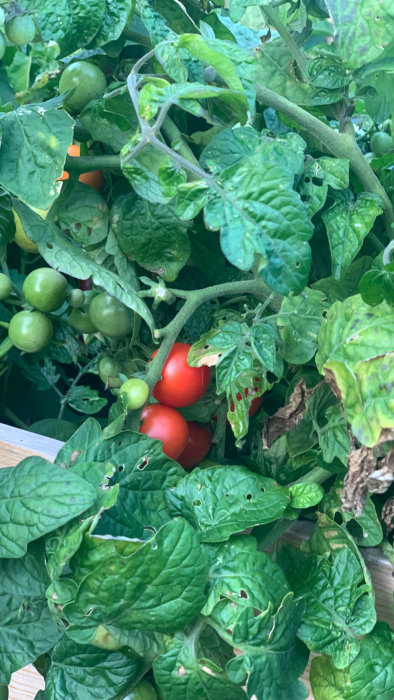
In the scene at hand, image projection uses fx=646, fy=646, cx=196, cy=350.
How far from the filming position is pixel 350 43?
52cm

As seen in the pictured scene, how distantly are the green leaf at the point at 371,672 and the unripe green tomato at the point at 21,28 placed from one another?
22.1 inches

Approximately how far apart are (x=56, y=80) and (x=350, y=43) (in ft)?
0.83

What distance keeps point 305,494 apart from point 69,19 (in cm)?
42

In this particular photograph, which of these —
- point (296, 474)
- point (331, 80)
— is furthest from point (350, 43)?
point (296, 474)

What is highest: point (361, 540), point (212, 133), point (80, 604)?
point (212, 133)

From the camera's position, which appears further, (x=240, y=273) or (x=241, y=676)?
(x=240, y=273)

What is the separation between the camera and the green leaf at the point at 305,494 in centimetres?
50

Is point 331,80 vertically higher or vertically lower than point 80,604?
higher

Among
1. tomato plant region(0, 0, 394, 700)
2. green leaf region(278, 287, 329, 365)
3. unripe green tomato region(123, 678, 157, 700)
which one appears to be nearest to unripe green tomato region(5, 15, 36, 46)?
tomato plant region(0, 0, 394, 700)

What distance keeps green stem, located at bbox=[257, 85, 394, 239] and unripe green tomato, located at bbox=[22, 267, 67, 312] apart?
245 mm

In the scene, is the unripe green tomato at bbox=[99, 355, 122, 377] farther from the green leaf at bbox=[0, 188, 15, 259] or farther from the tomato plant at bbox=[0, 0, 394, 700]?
the green leaf at bbox=[0, 188, 15, 259]

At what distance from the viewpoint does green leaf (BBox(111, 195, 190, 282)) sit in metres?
0.56

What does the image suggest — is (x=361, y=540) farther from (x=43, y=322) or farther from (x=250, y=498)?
(x=43, y=322)

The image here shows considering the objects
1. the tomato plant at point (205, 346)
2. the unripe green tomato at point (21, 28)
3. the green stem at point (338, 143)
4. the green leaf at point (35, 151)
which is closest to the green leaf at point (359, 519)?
the tomato plant at point (205, 346)
